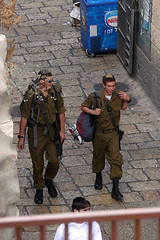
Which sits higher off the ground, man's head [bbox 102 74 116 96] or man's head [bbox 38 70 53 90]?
man's head [bbox 38 70 53 90]

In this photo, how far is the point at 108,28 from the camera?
1358 centimetres

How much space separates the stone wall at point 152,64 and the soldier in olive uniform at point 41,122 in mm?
3592

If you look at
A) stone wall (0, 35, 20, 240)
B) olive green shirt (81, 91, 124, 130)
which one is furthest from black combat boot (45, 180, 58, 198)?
stone wall (0, 35, 20, 240)

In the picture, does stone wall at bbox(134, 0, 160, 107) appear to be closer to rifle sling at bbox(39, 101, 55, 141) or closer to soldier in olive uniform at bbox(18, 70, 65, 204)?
soldier in olive uniform at bbox(18, 70, 65, 204)

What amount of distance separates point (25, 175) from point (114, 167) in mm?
1564

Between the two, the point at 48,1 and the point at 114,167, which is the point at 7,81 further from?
the point at 48,1

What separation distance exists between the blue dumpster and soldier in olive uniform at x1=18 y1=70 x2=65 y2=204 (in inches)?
212

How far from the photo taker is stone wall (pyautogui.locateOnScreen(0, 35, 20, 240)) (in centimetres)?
632

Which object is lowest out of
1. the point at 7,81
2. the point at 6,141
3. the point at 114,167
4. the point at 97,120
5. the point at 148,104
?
the point at 148,104

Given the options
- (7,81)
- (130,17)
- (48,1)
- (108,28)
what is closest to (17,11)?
(48,1)

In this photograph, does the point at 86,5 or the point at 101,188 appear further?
the point at 86,5

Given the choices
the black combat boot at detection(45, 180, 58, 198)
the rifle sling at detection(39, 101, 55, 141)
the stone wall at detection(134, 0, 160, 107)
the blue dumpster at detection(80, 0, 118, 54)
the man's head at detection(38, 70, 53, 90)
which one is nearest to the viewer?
the man's head at detection(38, 70, 53, 90)

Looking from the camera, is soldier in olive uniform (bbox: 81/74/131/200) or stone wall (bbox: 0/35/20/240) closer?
stone wall (bbox: 0/35/20/240)

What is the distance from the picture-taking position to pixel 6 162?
6.32 m
